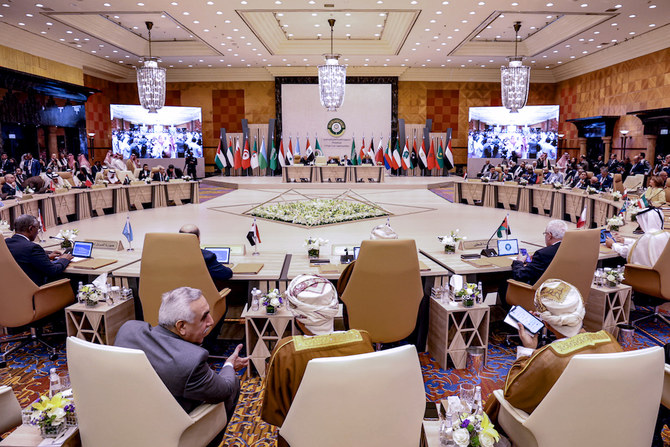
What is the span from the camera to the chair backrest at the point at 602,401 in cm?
169

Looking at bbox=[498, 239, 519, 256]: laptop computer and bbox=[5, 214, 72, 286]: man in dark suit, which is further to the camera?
bbox=[498, 239, 519, 256]: laptop computer

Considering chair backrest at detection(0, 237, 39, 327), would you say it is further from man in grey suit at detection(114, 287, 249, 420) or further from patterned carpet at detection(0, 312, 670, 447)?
man in grey suit at detection(114, 287, 249, 420)

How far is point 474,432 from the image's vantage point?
1.84 m

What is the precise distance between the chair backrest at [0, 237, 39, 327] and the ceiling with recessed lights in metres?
8.90

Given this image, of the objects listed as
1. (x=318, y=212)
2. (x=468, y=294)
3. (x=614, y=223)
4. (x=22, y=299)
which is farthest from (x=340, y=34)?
(x=22, y=299)

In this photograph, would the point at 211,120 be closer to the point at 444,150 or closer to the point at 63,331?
the point at 444,150

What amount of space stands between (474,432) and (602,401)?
0.48 metres

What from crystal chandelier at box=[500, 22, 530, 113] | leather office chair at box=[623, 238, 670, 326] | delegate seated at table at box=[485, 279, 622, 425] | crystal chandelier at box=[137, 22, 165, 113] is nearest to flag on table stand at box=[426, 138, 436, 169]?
crystal chandelier at box=[500, 22, 530, 113]

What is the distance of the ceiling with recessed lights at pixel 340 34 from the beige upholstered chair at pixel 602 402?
34.2 ft

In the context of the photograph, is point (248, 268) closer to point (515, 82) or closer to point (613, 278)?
point (613, 278)

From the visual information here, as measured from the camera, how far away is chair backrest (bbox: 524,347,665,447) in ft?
5.54

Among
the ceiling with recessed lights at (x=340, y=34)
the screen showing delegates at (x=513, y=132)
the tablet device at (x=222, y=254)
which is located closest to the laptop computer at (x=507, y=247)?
the tablet device at (x=222, y=254)

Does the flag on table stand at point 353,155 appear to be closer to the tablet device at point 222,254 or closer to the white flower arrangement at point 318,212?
the white flower arrangement at point 318,212

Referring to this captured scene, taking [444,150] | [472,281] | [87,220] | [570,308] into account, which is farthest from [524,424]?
[444,150]
